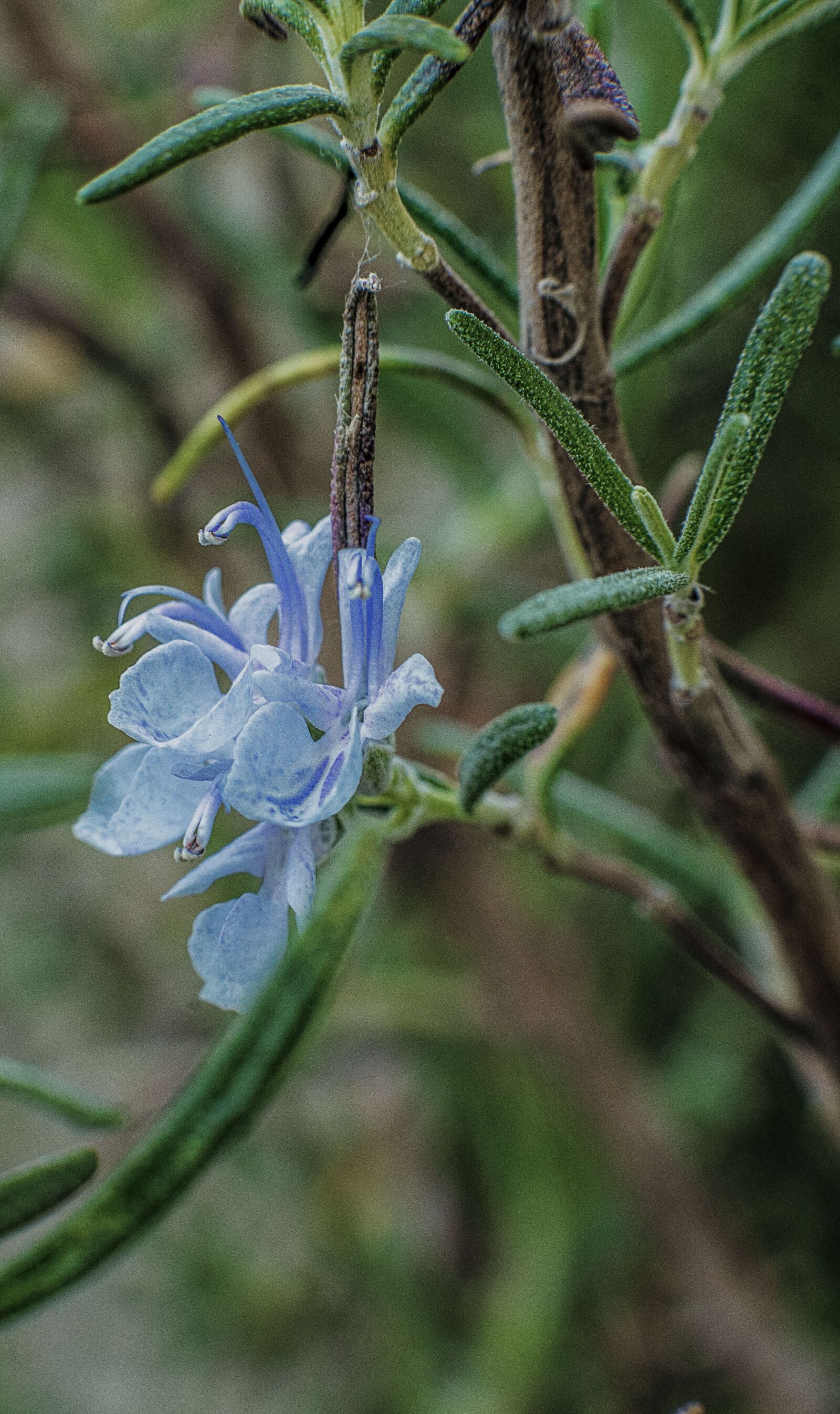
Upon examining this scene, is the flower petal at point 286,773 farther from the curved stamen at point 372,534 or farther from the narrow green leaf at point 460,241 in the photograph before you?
the narrow green leaf at point 460,241

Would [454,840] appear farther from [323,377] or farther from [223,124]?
[223,124]

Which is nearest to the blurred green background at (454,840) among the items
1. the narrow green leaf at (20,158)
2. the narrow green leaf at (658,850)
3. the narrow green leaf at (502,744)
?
the narrow green leaf at (20,158)

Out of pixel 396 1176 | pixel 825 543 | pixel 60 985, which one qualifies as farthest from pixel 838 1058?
pixel 60 985

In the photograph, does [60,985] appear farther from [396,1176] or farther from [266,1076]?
[266,1076]

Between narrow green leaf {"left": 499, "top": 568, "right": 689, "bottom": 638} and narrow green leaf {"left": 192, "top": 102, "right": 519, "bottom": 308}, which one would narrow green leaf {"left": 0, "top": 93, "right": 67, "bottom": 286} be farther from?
narrow green leaf {"left": 499, "top": 568, "right": 689, "bottom": 638}

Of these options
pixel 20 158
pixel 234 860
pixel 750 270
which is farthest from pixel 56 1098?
pixel 20 158

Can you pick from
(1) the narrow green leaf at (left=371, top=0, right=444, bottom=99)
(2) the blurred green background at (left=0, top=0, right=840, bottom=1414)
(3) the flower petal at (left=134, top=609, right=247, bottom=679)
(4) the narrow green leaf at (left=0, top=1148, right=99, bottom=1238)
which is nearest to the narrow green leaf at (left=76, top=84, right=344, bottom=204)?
(1) the narrow green leaf at (left=371, top=0, right=444, bottom=99)
